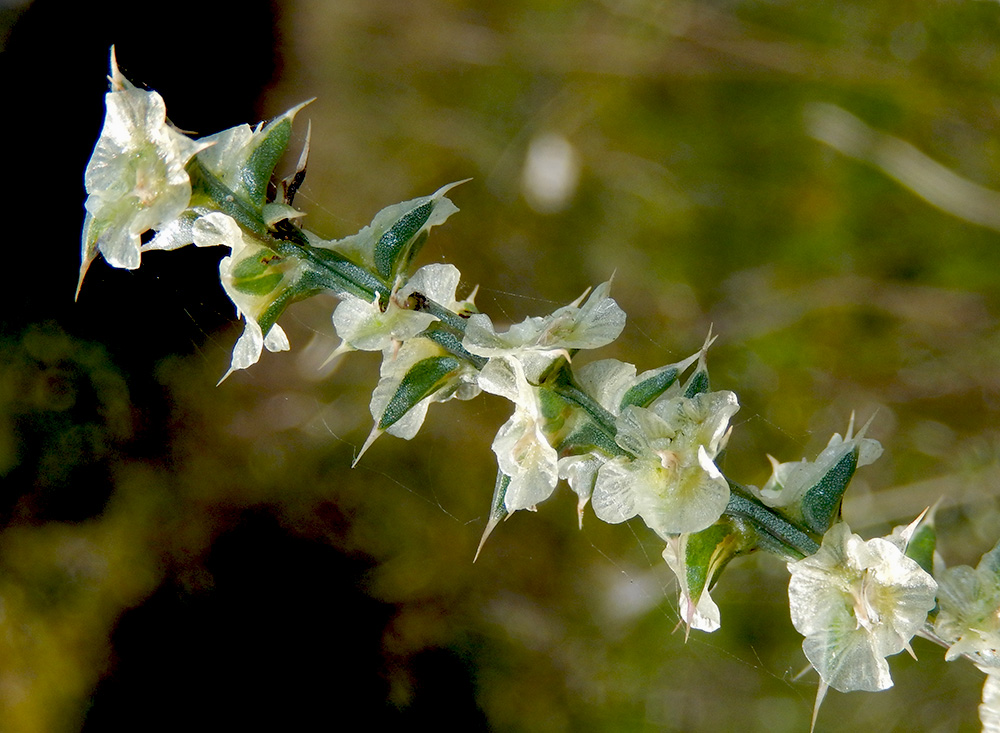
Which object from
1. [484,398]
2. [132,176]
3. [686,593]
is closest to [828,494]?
[686,593]

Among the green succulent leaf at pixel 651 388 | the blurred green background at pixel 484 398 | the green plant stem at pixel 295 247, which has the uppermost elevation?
the green plant stem at pixel 295 247

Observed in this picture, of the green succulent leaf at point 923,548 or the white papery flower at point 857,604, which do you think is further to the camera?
the green succulent leaf at point 923,548

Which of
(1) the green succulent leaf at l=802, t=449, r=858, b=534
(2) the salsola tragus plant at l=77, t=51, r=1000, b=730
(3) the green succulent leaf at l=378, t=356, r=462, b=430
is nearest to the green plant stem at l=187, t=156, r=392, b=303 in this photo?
(2) the salsola tragus plant at l=77, t=51, r=1000, b=730

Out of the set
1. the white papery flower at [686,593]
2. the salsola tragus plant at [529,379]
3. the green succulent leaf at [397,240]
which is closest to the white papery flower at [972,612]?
the salsola tragus plant at [529,379]

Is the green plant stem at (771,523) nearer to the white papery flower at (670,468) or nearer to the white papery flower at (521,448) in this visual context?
the white papery flower at (670,468)

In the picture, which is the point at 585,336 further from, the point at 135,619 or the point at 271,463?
the point at 135,619

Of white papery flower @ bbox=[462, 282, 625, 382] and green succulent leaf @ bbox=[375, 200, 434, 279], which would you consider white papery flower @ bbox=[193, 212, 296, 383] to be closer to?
green succulent leaf @ bbox=[375, 200, 434, 279]

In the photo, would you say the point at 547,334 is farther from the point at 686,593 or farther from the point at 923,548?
the point at 923,548

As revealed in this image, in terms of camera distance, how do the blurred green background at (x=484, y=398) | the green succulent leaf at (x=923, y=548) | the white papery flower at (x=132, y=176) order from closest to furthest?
1. the white papery flower at (x=132, y=176)
2. the green succulent leaf at (x=923, y=548)
3. the blurred green background at (x=484, y=398)
